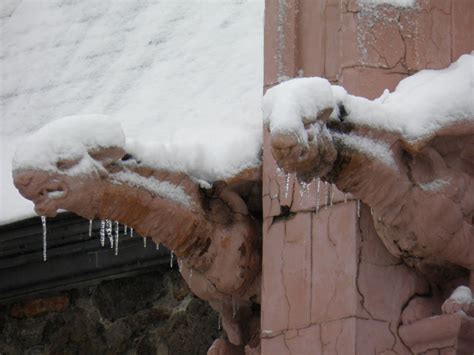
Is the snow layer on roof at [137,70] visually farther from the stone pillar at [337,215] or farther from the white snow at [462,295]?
the white snow at [462,295]

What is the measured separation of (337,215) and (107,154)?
0.64 meters

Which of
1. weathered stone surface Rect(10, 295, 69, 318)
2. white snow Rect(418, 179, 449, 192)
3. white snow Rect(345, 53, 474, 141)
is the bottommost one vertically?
weathered stone surface Rect(10, 295, 69, 318)

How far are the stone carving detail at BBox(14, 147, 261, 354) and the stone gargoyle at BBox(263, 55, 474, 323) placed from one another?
496mm

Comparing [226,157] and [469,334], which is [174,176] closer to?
[226,157]

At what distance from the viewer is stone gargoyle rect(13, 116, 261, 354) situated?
8695 mm

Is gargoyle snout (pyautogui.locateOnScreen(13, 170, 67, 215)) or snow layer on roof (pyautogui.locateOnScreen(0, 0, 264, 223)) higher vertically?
gargoyle snout (pyautogui.locateOnScreen(13, 170, 67, 215))

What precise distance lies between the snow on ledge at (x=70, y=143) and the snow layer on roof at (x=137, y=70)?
517 millimetres

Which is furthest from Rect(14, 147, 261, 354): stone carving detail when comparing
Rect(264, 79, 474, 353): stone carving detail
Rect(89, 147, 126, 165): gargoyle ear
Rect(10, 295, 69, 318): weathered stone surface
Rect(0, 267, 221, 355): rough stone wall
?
Rect(10, 295, 69, 318): weathered stone surface

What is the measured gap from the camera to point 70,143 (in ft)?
28.5

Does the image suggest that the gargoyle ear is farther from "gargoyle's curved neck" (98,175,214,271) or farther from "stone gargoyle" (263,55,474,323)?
"stone gargoyle" (263,55,474,323)

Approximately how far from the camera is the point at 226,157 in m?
9.15

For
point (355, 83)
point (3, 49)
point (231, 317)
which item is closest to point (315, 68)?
point (355, 83)

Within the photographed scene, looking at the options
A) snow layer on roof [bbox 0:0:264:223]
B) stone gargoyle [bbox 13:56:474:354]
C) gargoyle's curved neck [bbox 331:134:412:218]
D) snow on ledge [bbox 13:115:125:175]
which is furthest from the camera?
snow layer on roof [bbox 0:0:264:223]

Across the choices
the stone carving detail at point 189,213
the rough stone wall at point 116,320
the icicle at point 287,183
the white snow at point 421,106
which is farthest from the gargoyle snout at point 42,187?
the rough stone wall at point 116,320
